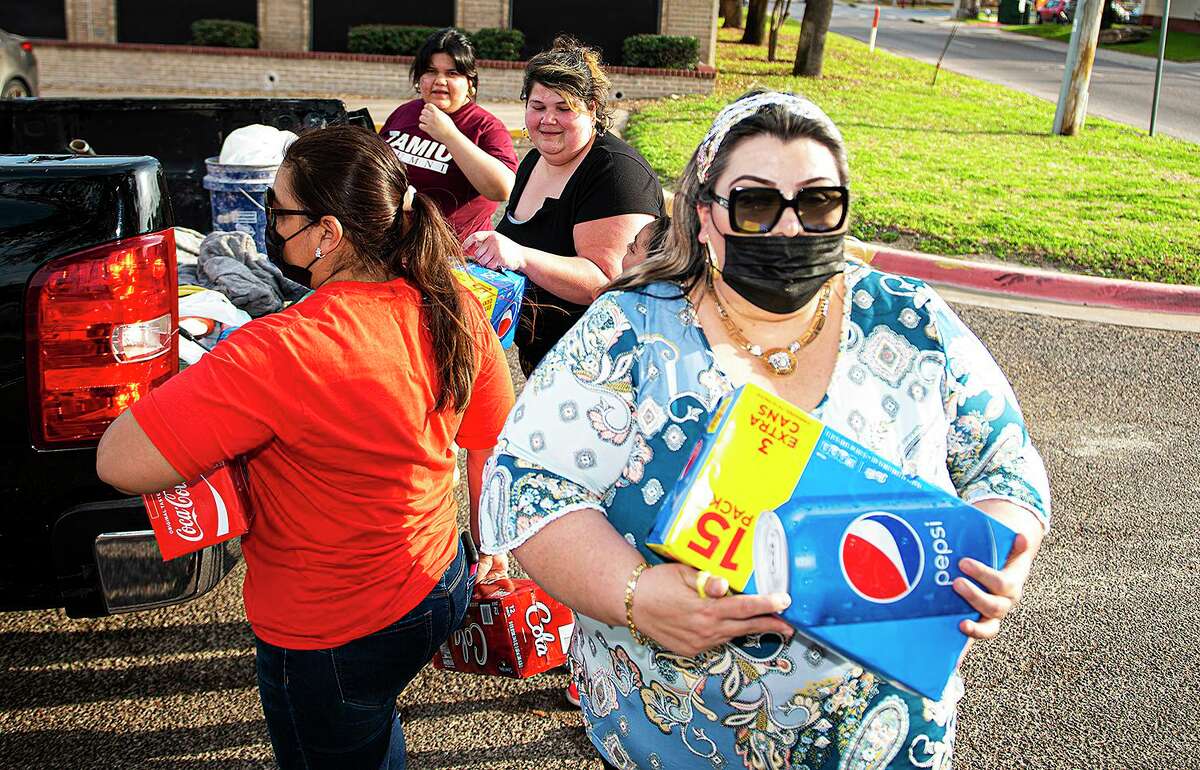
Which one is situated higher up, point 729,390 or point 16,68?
point 729,390

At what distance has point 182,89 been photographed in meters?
21.0

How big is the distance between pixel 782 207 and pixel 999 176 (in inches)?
433

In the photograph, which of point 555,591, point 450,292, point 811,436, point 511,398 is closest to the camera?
point 811,436

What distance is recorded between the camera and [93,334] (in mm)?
2848

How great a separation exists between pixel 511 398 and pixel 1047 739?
2.03 meters

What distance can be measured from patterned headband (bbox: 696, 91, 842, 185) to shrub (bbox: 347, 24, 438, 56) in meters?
19.5

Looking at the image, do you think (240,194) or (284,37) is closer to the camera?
(240,194)

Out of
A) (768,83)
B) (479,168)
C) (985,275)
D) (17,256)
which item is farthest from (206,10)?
(17,256)

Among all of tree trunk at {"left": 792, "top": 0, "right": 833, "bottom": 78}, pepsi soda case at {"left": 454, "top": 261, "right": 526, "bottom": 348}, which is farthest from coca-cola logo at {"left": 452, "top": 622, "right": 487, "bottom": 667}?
tree trunk at {"left": 792, "top": 0, "right": 833, "bottom": 78}

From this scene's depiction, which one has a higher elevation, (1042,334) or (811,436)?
(811,436)

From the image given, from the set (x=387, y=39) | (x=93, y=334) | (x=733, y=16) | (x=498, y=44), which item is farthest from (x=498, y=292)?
(x=733, y=16)

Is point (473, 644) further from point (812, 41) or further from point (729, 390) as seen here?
point (812, 41)

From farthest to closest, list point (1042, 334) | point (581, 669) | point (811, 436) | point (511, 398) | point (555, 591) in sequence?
point (1042, 334) → point (511, 398) → point (581, 669) → point (555, 591) → point (811, 436)

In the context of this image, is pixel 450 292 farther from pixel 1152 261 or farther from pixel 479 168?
pixel 1152 261
